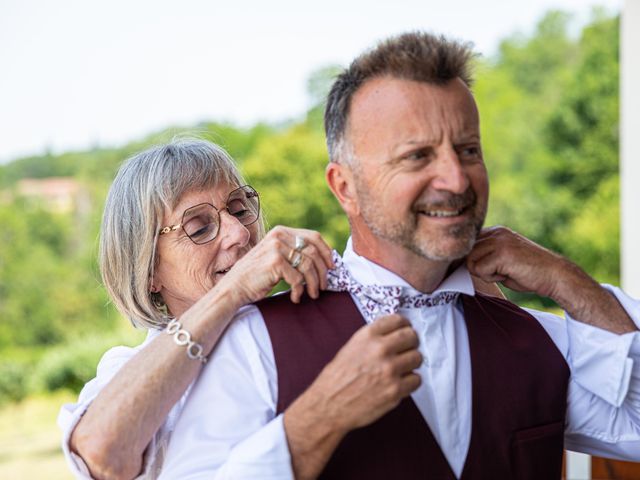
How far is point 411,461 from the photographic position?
1672 millimetres

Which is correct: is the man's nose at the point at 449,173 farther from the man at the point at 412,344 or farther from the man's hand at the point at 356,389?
the man's hand at the point at 356,389

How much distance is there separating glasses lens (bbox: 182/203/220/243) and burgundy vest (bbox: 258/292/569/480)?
47 cm

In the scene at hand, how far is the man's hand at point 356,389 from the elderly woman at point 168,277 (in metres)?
0.27

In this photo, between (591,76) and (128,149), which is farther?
(591,76)

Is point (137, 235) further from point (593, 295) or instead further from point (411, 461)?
point (593, 295)

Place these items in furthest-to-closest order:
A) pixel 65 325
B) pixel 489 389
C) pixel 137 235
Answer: pixel 65 325, pixel 137 235, pixel 489 389

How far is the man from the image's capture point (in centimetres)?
157

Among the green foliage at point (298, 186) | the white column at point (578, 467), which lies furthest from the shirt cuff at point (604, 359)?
the green foliage at point (298, 186)

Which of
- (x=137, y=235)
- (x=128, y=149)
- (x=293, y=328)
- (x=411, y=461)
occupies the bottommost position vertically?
(x=411, y=461)

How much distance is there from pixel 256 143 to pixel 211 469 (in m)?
17.6

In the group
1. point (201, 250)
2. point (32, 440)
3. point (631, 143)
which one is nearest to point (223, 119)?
→ point (32, 440)

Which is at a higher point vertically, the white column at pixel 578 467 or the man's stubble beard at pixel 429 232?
the man's stubble beard at pixel 429 232

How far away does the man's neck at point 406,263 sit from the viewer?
1747 mm

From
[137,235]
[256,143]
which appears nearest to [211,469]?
[137,235]
